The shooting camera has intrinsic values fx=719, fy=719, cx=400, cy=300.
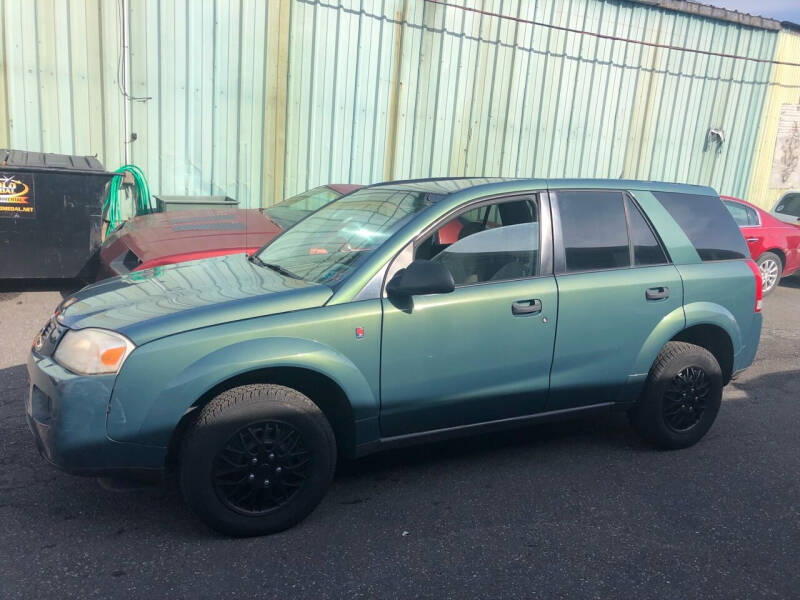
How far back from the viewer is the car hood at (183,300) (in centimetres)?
312

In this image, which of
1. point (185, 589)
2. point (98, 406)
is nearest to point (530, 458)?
point (185, 589)

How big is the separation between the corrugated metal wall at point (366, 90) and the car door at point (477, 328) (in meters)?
7.25

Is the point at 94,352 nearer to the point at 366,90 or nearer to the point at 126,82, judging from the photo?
the point at 126,82

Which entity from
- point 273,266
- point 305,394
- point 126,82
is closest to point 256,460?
point 305,394

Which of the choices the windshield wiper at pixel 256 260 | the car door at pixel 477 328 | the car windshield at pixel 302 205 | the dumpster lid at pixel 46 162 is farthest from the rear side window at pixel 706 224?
the dumpster lid at pixel 46 162

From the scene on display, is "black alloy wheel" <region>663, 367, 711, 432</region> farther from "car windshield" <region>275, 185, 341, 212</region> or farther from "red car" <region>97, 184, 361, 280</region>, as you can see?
"car windshield" <region>275, 185, 341, 212</region>

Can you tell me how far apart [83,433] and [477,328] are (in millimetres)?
1880

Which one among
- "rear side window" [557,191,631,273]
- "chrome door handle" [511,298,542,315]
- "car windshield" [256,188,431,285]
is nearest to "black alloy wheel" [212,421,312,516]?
"car windshield" [256,188,431,285]

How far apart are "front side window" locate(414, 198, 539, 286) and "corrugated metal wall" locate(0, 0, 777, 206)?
23.7ft

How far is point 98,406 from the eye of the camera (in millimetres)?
2951

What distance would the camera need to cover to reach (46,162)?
7605 millimetres

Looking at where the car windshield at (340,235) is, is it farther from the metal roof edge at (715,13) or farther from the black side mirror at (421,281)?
the metal roof edge at (715,13)

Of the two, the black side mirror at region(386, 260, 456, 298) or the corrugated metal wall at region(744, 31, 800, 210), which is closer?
the black side mirror at region(386, 260, 456, 298)

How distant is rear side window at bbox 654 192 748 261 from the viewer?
4.51 m
